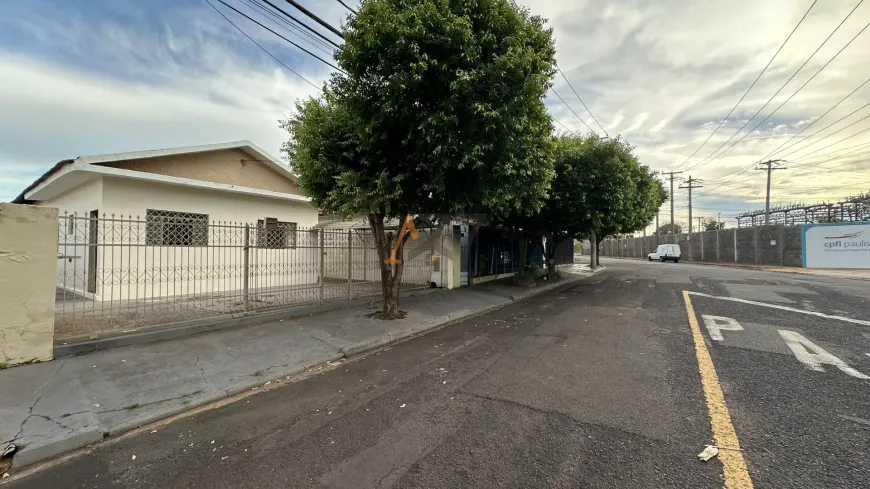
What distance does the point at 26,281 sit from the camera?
5000mm

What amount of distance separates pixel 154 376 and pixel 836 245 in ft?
107

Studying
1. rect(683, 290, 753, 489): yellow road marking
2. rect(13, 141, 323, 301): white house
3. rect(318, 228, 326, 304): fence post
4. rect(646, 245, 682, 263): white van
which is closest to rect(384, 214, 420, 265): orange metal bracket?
rect(318, 228, 326, 304): fence post

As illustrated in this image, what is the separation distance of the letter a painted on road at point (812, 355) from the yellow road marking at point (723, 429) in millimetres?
1150

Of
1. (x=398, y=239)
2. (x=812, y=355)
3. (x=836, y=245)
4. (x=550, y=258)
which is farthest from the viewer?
(x=836, y=245)

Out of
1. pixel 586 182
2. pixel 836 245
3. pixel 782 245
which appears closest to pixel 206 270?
pixel 586 182

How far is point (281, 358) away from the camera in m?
5.75

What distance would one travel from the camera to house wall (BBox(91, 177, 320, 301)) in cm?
879

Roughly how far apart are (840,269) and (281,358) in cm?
3044

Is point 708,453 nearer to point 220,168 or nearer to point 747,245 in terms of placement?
point 220,168

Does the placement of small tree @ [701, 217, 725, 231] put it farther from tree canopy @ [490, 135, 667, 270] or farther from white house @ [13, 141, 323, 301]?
white house @ [13, 141, 323, 301]

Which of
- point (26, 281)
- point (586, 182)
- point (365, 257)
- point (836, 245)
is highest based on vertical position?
point (586, 182)

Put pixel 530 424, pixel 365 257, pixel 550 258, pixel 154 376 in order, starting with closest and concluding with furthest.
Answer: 1. pixel 530 424
2. pixel 154 376
3. pixel 365 257
4. pixel 550 258

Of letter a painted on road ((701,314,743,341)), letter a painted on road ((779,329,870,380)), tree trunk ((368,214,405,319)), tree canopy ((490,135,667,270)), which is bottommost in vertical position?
letter a painted on road ((779,329,870,380))

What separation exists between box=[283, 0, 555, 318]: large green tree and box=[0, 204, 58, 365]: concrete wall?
13.2 ft
